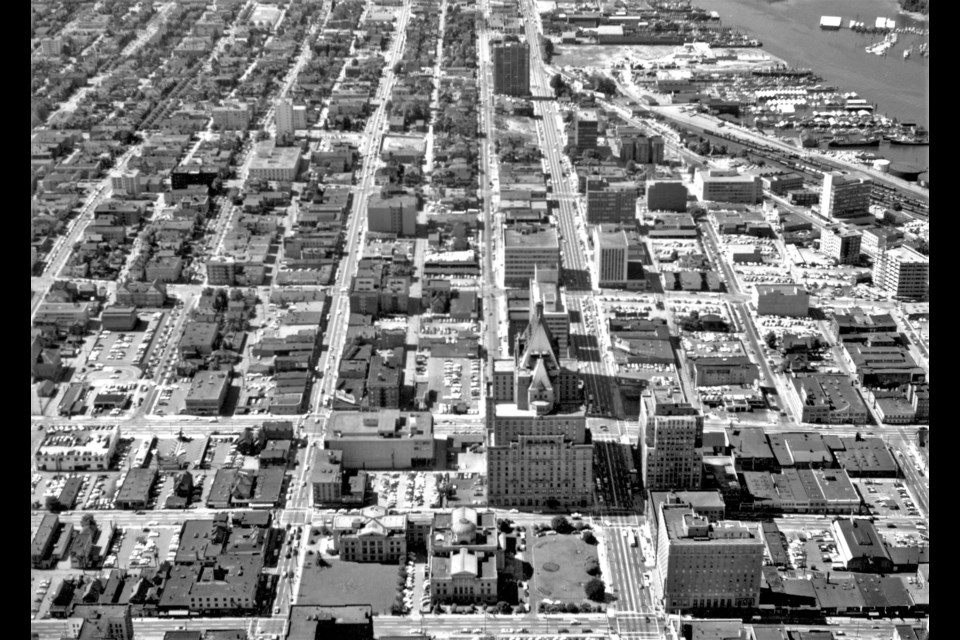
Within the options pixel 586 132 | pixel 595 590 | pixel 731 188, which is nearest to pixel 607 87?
pixel 586 132

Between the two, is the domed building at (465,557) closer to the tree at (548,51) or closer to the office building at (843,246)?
the office building at (843,246)

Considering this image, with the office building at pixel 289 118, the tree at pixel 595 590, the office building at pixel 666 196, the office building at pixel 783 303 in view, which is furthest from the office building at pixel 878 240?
the office building at pixel 289 118

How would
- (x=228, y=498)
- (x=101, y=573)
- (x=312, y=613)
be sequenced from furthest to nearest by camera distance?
1. (x=228, y=498)
2. (x=101, y=573)
3. (x=312, y=613)

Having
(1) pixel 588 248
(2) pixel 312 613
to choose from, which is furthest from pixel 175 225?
(2) pixel 312 613

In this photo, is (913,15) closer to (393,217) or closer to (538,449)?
(393,217)

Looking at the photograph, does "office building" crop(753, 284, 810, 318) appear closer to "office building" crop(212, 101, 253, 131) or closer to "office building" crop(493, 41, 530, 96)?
"office building" crop(493, 41, 530, 96)

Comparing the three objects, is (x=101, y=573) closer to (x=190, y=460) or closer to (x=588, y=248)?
(x=190, y=460)
